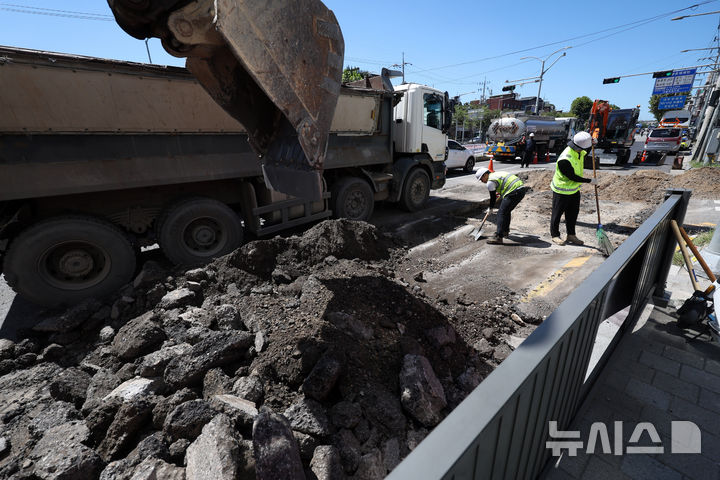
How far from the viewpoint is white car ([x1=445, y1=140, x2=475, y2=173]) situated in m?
14.2

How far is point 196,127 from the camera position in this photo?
4.40 metres

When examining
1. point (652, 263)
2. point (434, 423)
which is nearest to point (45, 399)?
point (434, 423)

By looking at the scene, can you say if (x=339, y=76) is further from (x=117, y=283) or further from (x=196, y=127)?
(x=117, y=283)

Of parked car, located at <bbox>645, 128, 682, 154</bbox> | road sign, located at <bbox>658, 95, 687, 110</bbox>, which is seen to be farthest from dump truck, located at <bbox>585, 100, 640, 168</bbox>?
road sign, located at <bbox>658, 95, 687, 110</bbox>

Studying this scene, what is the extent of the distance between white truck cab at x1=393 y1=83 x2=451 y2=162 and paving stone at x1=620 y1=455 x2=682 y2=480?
6416mm

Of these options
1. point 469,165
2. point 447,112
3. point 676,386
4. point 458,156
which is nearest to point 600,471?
point 676,386

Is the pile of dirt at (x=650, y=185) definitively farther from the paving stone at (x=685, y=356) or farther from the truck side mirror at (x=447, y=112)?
the paving stone at (x=685, y=356)

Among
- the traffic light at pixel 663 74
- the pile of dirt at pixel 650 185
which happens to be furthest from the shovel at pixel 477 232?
the traffic light at pixel 663 74

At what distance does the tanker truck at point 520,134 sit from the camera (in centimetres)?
1834

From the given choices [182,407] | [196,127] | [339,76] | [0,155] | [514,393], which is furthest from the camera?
[196,127]

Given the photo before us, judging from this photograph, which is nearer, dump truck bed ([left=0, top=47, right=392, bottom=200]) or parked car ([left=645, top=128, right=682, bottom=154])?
dump truck bed ([left=0, top=47, right=392, bottom=200])

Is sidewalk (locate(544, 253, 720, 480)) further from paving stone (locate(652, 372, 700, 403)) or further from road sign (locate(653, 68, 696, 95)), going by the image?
road sign (locate(653, 68, 696, 95))

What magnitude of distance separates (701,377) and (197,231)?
551 cm

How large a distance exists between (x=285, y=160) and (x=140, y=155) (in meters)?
2.35
